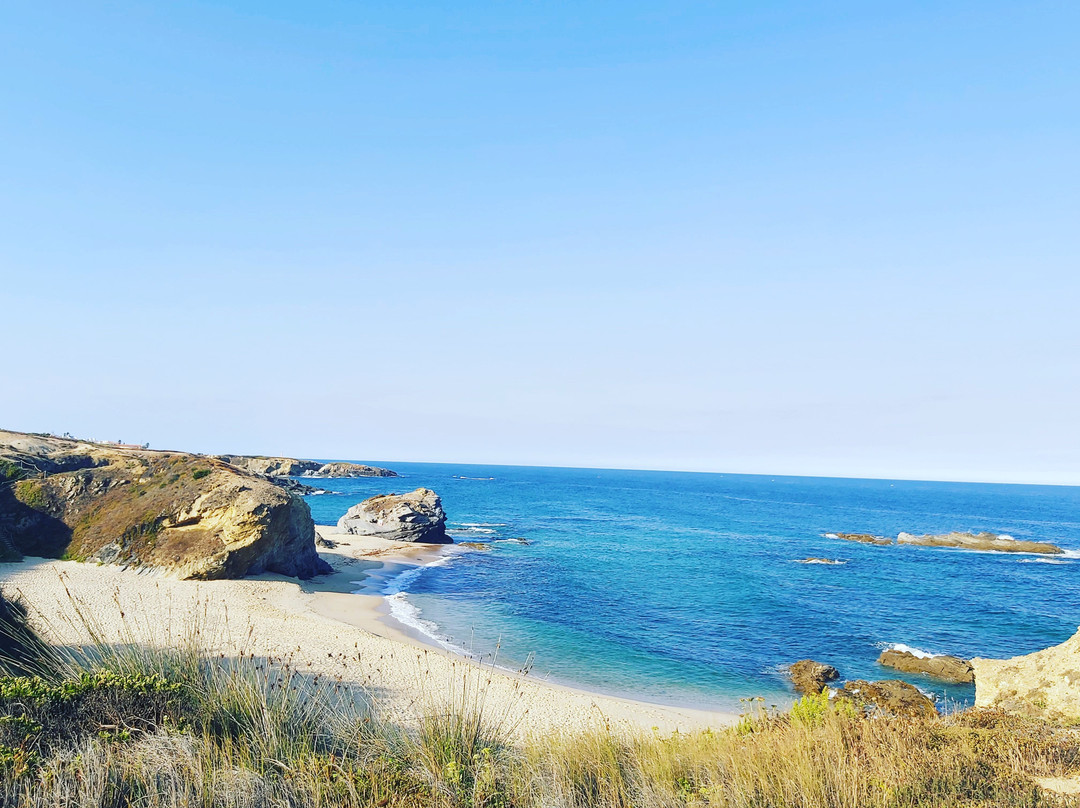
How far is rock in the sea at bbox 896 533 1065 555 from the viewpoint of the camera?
60.1 metres

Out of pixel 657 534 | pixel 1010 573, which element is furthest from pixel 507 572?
pixel 1010 573

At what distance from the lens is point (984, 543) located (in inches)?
2462

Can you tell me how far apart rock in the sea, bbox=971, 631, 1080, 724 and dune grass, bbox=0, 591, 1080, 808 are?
4.98 meters

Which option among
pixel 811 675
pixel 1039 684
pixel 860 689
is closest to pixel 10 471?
pixel 811 675

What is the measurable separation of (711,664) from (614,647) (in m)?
3.80

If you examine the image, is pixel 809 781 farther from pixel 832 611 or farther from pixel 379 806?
pixel 832 611

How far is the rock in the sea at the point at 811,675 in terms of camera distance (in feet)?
66.4

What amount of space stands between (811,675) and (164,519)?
2998 centimetres

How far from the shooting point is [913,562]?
51000mm

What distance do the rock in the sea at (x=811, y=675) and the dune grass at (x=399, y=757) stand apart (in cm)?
1238

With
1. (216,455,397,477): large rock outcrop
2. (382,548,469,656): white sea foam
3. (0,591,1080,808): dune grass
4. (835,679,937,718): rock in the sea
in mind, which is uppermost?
(0,591,1080,808): dune grass

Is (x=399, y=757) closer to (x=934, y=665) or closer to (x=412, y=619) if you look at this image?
(x=412, y=619)

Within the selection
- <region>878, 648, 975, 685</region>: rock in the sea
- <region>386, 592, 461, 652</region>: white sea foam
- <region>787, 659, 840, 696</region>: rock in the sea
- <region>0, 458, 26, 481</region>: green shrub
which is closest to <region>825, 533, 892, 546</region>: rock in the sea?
<region>878, 648, 975, 685</region>: rock in the sea

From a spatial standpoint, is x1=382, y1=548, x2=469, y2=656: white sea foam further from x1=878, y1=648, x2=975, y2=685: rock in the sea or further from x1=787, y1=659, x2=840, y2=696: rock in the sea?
x1=878, y1=648, x2=975, y2=685: rock in the sea
